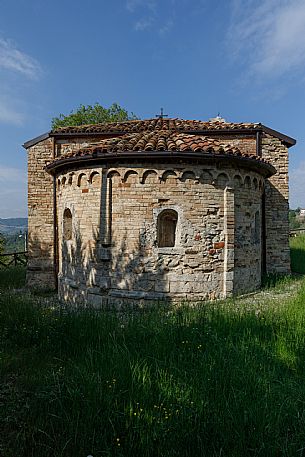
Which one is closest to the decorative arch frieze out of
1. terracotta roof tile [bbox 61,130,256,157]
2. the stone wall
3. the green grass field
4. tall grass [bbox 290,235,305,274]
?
the stone wall

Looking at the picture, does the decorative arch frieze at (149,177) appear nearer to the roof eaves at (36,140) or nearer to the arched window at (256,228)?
the arched window at (256,228)

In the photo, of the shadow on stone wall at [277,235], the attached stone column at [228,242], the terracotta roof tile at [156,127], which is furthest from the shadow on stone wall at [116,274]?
the shadow on stone wall at [277,235]

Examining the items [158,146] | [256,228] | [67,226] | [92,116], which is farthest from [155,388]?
[92,116]

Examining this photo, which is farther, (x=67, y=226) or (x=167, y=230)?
(x=67, y=226)

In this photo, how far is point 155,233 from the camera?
7.93 meters

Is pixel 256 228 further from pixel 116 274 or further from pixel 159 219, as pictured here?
pixel 116 274

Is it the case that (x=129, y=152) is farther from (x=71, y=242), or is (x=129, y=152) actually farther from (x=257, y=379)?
(x=257, y=379)

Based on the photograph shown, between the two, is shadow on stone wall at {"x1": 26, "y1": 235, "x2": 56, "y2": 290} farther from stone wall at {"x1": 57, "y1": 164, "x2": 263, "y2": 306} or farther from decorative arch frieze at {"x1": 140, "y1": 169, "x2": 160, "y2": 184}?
decorative arch frieze at {"x1": 140, "y1": 169, "x2": 160, "y2": 184}

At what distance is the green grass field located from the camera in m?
2.83

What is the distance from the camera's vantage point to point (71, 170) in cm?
910

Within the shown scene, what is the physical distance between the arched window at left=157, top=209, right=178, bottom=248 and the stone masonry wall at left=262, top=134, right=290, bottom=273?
16.2 ft

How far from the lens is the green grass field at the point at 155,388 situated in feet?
9.29

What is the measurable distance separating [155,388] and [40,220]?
9448 mm

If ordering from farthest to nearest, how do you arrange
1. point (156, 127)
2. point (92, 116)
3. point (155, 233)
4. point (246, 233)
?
point (92, 116) < point (156, 127) < point (246, 233) < point (155, 233)
